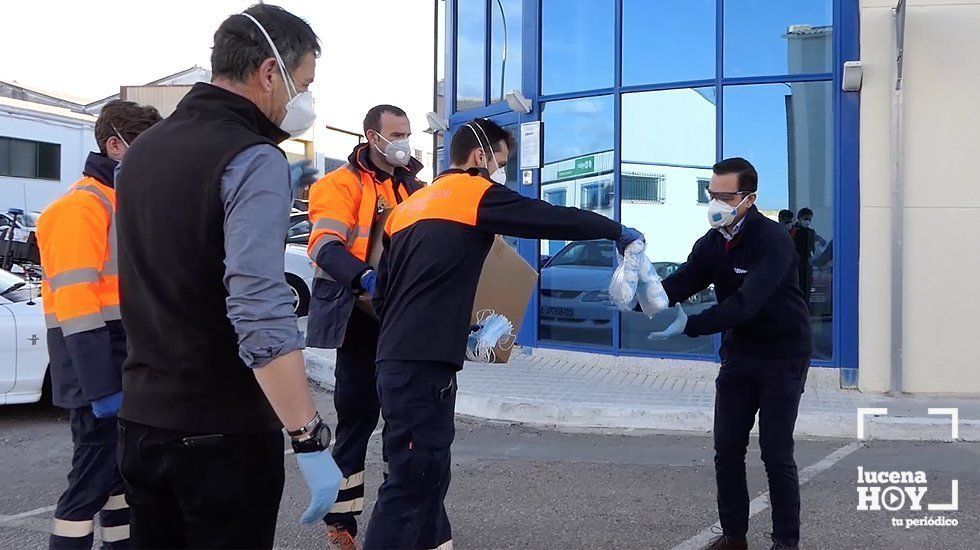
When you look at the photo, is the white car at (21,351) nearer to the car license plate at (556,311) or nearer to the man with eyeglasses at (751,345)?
the car license plate at (556,311)

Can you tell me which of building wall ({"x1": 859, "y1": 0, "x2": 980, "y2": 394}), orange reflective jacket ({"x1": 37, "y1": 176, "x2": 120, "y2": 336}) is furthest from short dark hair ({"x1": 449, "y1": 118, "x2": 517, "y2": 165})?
building wall ({"x1": 859, "y1": 0, "x2": 980, "y2": 394})

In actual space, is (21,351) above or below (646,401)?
above

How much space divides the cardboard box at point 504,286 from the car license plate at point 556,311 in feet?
22.0

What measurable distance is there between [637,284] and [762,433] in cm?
99

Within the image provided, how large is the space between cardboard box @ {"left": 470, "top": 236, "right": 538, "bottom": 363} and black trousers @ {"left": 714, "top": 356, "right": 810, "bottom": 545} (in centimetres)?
117

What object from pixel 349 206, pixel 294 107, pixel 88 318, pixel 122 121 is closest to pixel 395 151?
pixel 349 206

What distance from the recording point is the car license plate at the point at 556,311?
10.9 meters

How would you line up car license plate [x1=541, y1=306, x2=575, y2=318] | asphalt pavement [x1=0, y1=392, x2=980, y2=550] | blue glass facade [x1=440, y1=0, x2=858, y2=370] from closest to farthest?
asphalt pavement [x1=0, y1=392, x2=980, y2=550] < blue glass facade [x1=440, y1=0, x2=858, y2=370] < car license plate [x1=541, y1=306, x2=575, y2=318]

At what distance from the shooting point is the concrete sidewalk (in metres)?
7.62

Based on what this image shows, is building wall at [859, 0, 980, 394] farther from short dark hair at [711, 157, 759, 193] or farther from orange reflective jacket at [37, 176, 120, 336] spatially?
orange reflective jacket at [37, 176, 120, 336]

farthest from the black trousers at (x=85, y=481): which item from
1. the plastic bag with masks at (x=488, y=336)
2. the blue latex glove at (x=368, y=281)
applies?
the plastic bag with masks at (x=488, y=336)

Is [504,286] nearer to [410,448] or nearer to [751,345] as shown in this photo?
[410,448]

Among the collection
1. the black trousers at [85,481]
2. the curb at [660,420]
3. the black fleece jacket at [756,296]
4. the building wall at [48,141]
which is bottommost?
the curb at [660,420]

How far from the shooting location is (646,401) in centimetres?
845
